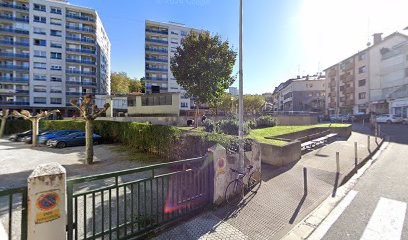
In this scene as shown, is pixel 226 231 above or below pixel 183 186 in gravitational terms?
below

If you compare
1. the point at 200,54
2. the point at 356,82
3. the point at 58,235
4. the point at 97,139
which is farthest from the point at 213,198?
the point at 356,82

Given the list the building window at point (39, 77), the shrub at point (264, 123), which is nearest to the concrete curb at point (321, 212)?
the shrub at point (264, 123)

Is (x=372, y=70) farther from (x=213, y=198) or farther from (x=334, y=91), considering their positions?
(x=213, y=198)

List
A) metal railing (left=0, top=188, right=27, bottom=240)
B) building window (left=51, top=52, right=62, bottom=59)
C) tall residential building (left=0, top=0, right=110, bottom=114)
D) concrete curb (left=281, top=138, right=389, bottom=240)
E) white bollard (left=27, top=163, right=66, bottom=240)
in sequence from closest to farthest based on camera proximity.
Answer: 1. metal railing (left=0, top=188, right=27, bottom=240)
2. white bollard (left=27, top=163, right=66, bottom=240)
3. concrete curb (left=281, top=138, right=389, bottom=240)
4. tall residential building (left=0, top=0, right=110, bottom=114)
5. building window (left=51, top=52, right=62, bottom=59)

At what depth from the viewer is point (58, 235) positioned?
112 inches

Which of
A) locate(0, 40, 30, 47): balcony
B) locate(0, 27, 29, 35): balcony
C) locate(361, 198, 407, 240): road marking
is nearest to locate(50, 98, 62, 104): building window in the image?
locate(0, 40, 30, 47): balcony

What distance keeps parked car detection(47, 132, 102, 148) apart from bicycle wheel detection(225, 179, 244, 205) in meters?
15.5

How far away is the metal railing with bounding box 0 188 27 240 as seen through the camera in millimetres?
2553

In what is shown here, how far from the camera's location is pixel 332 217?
185 inches

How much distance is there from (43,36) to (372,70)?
75.6 m

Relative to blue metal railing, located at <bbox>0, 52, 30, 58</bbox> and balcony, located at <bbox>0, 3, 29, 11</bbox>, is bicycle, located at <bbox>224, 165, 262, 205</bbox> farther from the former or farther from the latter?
balcony, located at <bbox>0, 3, 29, 11</bbox>

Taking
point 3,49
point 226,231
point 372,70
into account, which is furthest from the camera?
point 3,49

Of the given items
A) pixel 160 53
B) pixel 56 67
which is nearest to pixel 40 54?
pixel 56 67

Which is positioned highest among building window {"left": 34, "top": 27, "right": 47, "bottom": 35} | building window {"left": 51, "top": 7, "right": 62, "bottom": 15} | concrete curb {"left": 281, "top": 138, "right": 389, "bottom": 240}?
building window {"left": 51, "top": 7, "right": 62, "bottom": 15}
